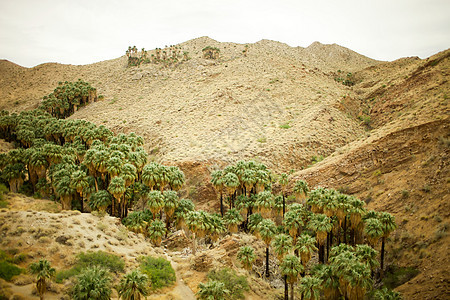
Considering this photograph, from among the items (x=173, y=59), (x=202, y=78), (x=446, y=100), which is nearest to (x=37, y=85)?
(x=173, y=59)

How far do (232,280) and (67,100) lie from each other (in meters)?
77.6

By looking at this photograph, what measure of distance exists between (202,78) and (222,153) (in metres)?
41.6

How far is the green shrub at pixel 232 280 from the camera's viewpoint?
31547mm

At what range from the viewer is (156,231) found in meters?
40.1

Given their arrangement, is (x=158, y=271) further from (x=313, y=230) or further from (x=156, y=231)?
(x=313, y=230)

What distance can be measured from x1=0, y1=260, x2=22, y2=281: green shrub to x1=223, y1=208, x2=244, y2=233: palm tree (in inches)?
987

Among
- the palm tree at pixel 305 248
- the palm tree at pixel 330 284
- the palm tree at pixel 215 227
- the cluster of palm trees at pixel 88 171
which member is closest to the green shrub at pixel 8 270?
the cluster of palm trees at pixel 88 171

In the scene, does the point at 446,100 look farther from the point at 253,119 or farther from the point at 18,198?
the point at 18,198

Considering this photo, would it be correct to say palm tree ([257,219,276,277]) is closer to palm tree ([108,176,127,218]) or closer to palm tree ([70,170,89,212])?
palm tree ([108,176,127,218])

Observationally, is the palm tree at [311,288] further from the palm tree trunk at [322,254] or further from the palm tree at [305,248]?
the palm tree trunk at [322,254]

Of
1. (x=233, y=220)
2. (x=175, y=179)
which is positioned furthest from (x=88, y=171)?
(x=233, y=220)

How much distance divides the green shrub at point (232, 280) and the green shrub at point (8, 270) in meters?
17.7

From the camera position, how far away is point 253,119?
68.9 metres

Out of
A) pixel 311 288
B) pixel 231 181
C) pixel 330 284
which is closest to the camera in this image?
pixel 311 288
